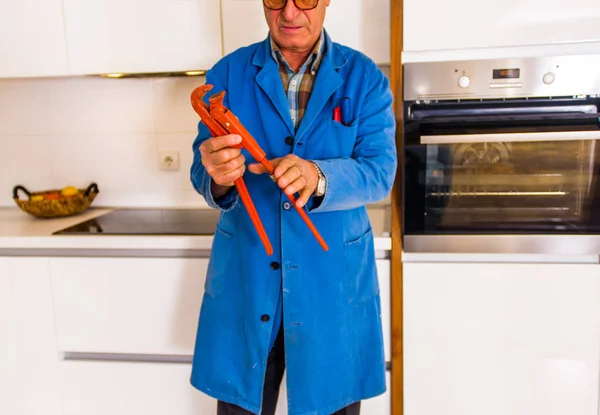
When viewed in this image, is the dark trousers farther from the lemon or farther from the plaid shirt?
the lemon

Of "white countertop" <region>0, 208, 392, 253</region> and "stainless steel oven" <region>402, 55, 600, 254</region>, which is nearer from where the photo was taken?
"stainless steel oven" <region>402, 55, 600, 254</region>

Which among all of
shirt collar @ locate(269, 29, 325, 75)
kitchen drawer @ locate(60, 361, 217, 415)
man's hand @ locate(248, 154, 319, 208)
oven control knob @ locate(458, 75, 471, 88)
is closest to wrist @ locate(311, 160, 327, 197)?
man's hand @ locate(248, 154, 319, 208)

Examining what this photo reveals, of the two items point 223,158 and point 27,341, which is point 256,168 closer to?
point 223,158

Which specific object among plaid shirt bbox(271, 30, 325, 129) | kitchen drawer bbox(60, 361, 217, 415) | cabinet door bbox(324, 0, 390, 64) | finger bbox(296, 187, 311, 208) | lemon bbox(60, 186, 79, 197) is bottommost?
kitchen drawer bbox(60, 361, 217, 415)

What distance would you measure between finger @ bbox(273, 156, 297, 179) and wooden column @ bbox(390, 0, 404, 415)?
0.58m

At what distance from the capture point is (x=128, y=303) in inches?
60.0

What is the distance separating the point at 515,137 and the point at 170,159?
1.12 meters

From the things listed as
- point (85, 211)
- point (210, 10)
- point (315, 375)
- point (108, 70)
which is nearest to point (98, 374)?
point (85, 211)

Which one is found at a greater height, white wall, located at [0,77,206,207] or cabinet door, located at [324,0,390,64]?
cabinet door, located at [324,0,390,64]

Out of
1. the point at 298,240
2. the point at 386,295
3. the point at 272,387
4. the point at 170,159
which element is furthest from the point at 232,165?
the point at 170,159

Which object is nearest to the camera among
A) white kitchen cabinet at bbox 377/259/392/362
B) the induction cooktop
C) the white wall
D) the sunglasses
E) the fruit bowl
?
the sunglasses

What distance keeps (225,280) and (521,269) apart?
0.76 metres

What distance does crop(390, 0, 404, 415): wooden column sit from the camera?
136 cm

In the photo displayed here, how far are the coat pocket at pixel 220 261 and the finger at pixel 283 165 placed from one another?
12.1 inches
